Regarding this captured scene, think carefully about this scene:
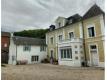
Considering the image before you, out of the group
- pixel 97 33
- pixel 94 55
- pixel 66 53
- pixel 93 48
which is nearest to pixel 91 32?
pixel 97 33

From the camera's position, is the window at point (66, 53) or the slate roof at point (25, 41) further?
the slate roof at point (25, 41)

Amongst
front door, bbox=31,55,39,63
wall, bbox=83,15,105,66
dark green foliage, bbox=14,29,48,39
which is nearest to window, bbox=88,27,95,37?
wall, bbox=83,15,105,66

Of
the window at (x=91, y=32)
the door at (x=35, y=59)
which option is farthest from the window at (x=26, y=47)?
the window at (x=91, y=32)

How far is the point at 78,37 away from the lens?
1343 cm

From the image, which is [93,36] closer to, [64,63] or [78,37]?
[78,37]

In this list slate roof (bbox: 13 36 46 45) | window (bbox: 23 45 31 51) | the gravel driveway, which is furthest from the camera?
window (bbox: 23 45 31 51)

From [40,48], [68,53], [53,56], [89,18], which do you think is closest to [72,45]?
[68,53]

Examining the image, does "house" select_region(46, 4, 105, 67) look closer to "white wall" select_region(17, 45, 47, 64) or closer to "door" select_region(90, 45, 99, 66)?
"door" select_region(90, 45, 99, 66)

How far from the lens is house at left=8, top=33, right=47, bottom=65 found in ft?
56.7

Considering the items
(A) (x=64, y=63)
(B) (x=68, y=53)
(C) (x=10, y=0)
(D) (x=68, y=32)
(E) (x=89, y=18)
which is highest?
(E) (x=89, y=18)

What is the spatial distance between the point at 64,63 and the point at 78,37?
123 inches

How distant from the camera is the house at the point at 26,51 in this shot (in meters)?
17.3

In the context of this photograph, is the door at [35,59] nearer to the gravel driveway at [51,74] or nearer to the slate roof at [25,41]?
the slate roof at [25,41]

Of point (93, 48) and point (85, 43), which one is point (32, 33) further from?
point (93, 48)
